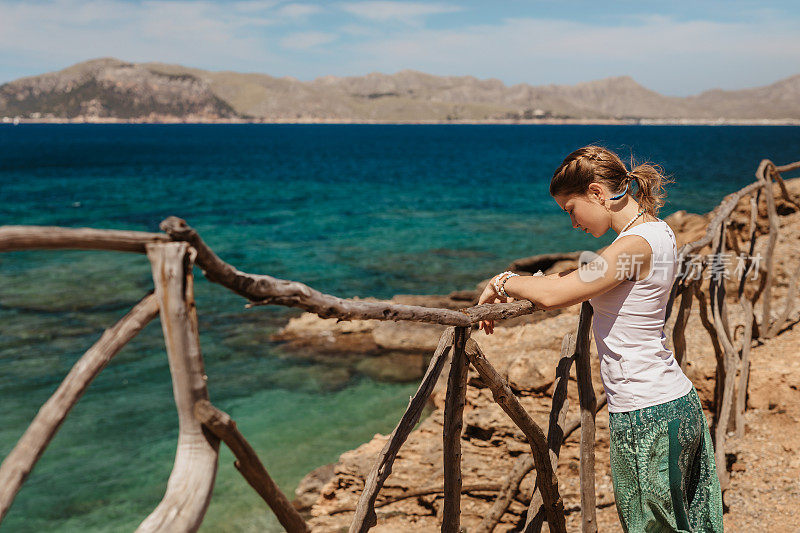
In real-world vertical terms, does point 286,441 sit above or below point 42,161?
below

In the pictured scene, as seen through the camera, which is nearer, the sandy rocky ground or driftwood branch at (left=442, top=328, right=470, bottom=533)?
driftwood branch at (left=442, top=328, right=470, bottom=533)

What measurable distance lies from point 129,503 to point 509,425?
16.6 ft

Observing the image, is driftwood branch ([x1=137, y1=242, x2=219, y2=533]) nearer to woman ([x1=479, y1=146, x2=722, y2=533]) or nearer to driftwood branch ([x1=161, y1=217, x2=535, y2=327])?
driftwood branch ([x1=161, y1=217, x2=535, y2=327])

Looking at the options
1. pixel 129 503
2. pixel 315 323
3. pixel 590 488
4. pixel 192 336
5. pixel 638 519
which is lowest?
pixel 129 503

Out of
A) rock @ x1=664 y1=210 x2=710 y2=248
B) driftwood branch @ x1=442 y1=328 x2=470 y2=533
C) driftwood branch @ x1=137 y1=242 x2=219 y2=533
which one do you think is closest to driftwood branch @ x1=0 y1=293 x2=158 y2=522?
driftwood branch @ x1=137 y1=242 x2=219 y2=533

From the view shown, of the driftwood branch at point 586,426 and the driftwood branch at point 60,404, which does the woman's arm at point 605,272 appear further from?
the driftwood branch at point 60,404

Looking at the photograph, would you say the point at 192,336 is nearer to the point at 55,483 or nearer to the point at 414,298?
the point at 55,483

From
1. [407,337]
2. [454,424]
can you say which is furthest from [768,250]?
[407,337]

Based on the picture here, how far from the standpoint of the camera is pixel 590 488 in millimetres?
3672

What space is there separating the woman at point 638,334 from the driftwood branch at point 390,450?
1.63 feet

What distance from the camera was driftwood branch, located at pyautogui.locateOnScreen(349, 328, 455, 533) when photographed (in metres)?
2.46

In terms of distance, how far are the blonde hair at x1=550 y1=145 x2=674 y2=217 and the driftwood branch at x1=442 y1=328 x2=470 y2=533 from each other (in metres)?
0.81

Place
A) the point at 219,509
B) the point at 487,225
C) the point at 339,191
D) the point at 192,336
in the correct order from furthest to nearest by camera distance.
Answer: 1. the point at 339,191
2. the point at 487,225
3. the point at 219,509
4. the point at 192,336

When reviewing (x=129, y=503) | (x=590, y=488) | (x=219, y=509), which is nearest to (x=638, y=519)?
(x=590, y=488)
